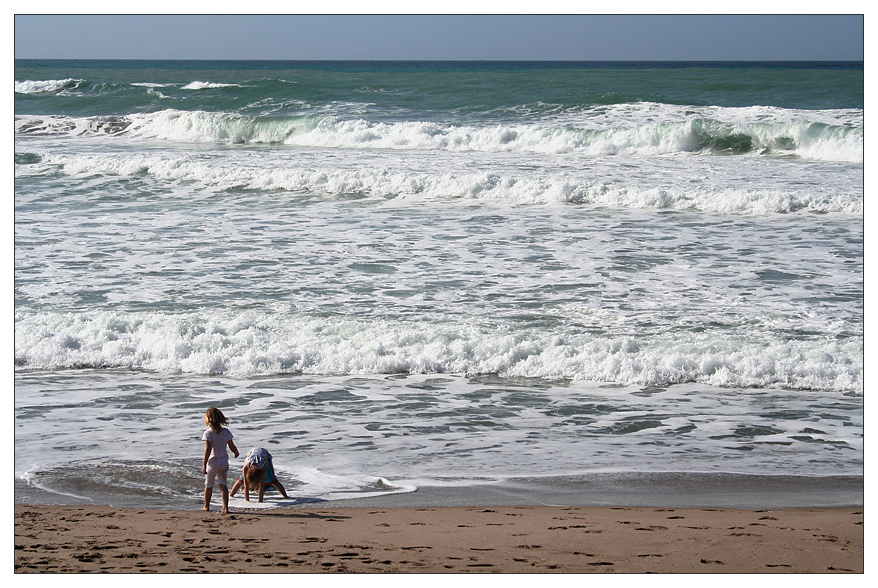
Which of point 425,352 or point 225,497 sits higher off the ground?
point 425,352

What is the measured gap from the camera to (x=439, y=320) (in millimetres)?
9422

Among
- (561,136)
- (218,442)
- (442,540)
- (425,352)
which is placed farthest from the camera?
(561,136)

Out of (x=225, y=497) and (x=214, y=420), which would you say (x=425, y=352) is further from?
(x=225, y=497)

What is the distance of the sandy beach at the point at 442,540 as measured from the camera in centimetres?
429

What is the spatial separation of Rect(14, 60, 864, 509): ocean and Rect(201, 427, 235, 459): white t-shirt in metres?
0.46

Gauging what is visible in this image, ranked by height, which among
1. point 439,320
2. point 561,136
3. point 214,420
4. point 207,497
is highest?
point 561,136

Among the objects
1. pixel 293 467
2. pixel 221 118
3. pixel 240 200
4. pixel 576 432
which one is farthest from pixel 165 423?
pixel 221 118

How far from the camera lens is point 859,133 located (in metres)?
22.7

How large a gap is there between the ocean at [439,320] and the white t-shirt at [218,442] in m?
0.46

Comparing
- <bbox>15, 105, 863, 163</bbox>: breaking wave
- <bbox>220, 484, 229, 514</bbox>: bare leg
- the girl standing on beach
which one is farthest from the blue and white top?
<bbox>15, 105, 863, 163</bbox>: breaking wave

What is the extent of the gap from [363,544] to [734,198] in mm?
13060

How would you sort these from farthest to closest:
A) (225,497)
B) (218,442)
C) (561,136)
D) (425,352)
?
1. (561,136)
2. (425,352)
3. (218,442)
4. (225,497)

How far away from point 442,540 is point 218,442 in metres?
1.86

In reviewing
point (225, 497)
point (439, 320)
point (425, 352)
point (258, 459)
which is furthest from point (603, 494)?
point (439, 320)
